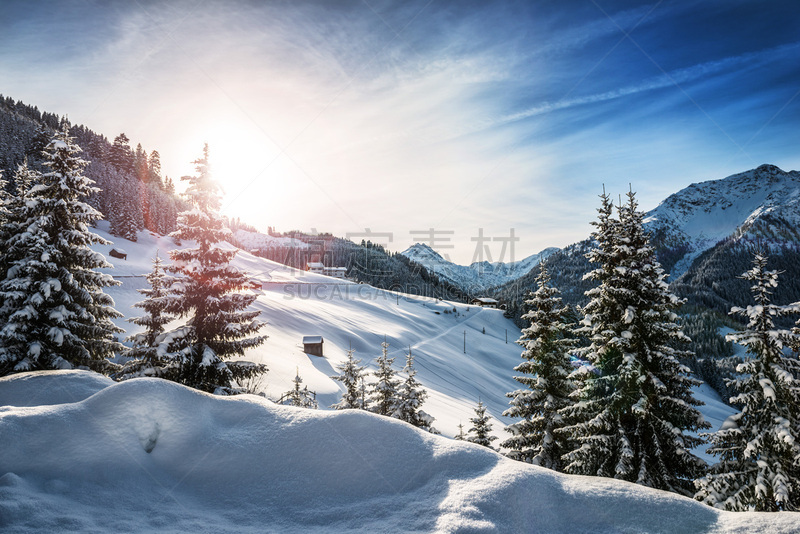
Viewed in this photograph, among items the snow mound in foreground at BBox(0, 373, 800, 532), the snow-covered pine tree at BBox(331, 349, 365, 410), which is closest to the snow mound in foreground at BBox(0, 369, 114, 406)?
the snow mound in foreground at BBox(0, 373, 800, 532)

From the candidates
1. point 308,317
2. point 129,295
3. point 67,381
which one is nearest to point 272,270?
point 308,317

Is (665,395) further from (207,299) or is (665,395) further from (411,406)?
(207,299)

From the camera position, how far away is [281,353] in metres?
32.0

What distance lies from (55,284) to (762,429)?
77.9 ft

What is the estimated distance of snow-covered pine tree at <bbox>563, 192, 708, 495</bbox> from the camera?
11.3 metres

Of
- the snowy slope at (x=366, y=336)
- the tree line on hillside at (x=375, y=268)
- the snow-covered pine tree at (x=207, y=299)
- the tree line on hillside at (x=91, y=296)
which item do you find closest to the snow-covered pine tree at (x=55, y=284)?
the tree line on hillside at (x=91, y=296)

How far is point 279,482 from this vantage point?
4555 mm

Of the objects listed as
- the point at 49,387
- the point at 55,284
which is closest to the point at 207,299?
the point at 55,284

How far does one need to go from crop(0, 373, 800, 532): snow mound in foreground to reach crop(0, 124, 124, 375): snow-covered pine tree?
1263 centimetres

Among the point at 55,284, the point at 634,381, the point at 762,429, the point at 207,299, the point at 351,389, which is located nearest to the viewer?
the point at 762,429

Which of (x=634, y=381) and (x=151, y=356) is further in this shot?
(x=151, y=356)

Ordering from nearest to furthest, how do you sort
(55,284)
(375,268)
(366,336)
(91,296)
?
(55,284)
(91,296)
(366,336)
(375,268)

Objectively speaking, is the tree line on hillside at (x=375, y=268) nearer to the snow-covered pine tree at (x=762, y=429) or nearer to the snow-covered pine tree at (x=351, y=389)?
the snow-covered pine tree at (x=351, y=389)

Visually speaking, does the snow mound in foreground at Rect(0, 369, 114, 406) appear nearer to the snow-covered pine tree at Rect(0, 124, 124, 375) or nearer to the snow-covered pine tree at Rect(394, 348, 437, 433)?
the snow-covered pine tree at Rect(0, 124, 124, 375)
